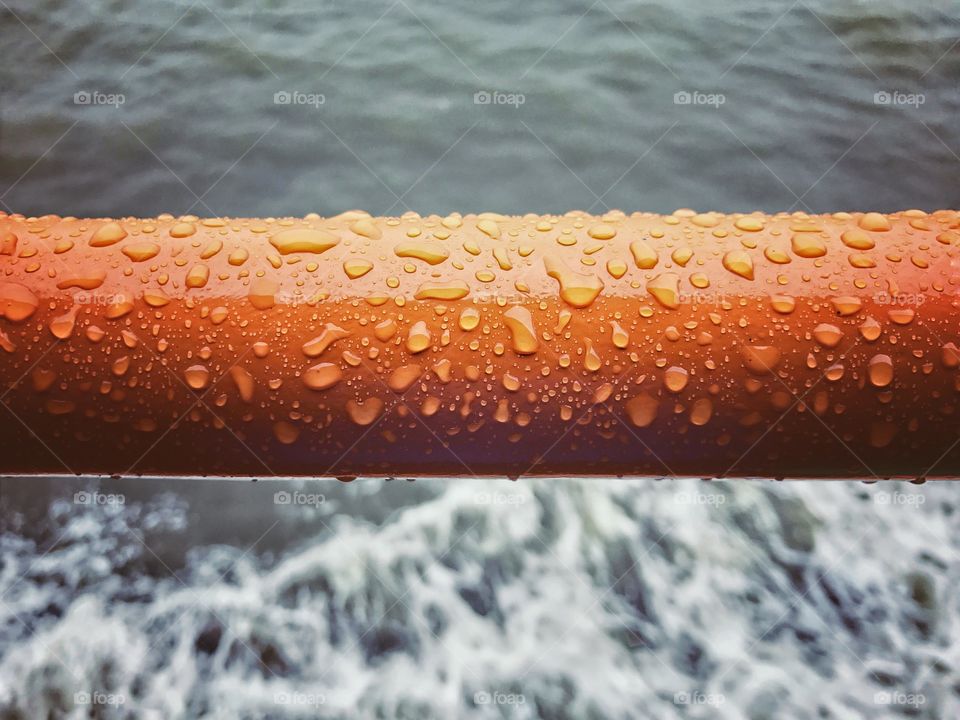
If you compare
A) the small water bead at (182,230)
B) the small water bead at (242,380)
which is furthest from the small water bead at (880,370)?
the small water bead at (182,230)

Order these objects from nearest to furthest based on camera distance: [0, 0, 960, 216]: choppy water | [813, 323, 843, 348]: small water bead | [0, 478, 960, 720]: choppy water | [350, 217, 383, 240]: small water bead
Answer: [813, 323, 843, 348]: small water bead
[350, 217, 383, 240]: small water bead
[0, 478, 960, 720]: choppy water
[0, 0, 960, 216]: choppy water

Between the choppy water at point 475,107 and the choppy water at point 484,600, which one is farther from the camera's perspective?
the choppy water at point 475,107

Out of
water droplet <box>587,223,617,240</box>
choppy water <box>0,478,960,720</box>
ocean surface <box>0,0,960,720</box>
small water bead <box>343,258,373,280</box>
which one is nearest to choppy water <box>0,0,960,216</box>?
ocean surface <box>0,0,960,720</box>

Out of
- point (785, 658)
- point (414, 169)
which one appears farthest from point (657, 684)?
point (414, 169)

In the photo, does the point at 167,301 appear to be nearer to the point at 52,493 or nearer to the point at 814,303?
the point at 814,303

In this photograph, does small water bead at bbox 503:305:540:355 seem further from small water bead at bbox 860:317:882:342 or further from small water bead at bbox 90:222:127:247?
small water bead at bbox 90:222:127:247

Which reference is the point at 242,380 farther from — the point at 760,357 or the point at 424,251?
the point at 760,357

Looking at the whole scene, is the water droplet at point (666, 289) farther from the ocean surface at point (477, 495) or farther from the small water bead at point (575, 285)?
the ocean surface at point (477, 495)
